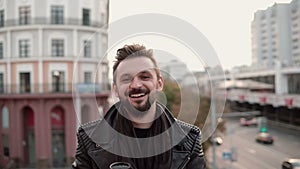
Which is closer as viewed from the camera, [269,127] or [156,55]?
[156,55]

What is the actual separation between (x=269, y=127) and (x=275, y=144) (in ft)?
8.34

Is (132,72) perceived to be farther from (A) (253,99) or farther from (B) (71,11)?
(A) (253,99)

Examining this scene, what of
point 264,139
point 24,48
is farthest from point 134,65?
point 264,139

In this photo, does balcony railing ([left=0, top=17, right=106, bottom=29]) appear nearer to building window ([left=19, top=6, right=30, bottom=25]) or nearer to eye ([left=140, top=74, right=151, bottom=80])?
building window ([left=19, top=6, right=30, bottom=25])

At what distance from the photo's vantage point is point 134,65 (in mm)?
408

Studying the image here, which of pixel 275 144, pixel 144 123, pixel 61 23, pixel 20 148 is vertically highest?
pixel 61 23

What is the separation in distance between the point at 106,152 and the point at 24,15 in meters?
4.91

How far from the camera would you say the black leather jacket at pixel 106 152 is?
0.43 meters

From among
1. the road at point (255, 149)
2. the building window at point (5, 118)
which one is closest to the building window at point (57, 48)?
the building window at point (5, 118)

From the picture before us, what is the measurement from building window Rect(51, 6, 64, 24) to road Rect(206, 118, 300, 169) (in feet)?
9.68

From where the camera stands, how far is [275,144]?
7203 millimetres

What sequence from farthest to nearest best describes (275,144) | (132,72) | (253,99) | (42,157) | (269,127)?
1. (269,127)
2. (253,99)
3. (275,144)
4. (42,157)
5. (132,72)

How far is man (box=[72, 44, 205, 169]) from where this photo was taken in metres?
0.41

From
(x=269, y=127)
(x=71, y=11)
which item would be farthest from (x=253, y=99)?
(x=71, y=11)
